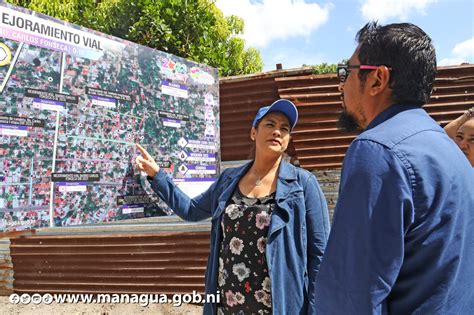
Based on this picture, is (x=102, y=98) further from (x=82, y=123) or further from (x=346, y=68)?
(x=346, y=68)

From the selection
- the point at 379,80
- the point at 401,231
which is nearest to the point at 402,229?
the point at 401,231

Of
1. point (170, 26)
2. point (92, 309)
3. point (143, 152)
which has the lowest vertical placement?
point (92, 309)

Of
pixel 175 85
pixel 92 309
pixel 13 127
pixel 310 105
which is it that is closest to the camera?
pixel 13 127

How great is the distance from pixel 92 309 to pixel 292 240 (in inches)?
149

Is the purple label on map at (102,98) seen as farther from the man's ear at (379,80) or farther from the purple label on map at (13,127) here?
the man's ear at (379,80)

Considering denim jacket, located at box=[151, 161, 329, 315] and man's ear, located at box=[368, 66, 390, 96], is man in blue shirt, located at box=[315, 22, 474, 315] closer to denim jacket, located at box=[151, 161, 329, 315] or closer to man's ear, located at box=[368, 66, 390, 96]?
man's ear, located at box=[368, 66, 390, 96]

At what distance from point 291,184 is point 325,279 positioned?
106 centimetres

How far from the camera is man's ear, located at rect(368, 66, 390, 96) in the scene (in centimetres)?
114

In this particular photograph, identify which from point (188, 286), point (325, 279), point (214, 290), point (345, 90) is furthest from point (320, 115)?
point (325, 279)

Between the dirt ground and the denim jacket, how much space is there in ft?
9.39

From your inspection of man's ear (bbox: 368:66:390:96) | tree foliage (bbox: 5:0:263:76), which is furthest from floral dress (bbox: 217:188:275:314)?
tree foliage (bbox: 5:0:263:76)

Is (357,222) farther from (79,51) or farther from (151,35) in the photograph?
(151,35)

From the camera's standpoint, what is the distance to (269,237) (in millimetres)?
1942

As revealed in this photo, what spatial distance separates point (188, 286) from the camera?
454 centimetres
